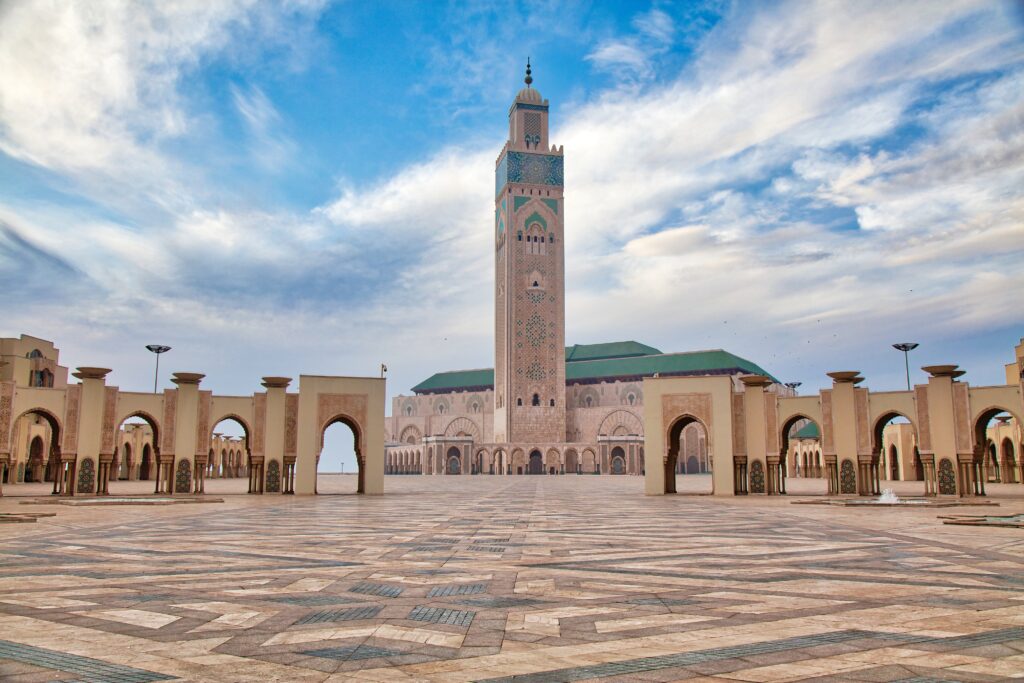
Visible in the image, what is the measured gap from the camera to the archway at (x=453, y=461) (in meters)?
60.5

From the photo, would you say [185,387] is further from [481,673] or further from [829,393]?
[481,673]

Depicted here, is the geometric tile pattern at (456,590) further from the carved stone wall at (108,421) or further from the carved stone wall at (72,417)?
the carved stone wall at (72,417)

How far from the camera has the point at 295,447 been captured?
2138 centimetres

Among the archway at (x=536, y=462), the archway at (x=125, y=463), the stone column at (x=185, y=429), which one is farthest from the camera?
the archway at (x=536, y=462)

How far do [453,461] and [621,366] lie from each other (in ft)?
58.1

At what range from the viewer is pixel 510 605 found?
4953mm

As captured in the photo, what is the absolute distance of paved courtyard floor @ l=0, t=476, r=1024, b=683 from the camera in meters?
3.49

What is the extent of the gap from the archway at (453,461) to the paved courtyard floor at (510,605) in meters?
51.1

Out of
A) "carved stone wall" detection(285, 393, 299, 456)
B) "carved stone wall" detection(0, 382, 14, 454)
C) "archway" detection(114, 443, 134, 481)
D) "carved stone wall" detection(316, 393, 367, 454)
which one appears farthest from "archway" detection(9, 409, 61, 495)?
"carved stone wall" detection(316, 393, 367, 454)

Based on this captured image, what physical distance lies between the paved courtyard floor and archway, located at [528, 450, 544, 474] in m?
50.4

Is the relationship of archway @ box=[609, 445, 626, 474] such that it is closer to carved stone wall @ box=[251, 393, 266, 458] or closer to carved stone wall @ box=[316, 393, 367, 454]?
carved stone wall @ box=[316, 393, 367, 454]

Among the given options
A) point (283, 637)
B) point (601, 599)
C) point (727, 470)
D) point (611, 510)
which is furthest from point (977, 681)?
point (727, 470)

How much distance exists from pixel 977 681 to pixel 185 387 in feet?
68.6

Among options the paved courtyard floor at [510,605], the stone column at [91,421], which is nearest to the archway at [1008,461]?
the paved courtyard floor at [510,605]
